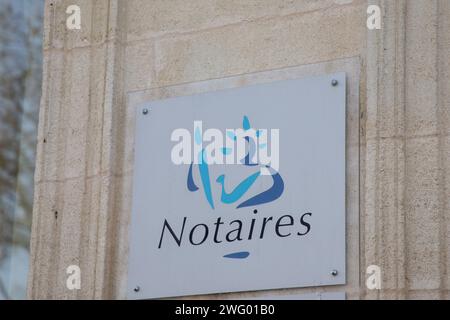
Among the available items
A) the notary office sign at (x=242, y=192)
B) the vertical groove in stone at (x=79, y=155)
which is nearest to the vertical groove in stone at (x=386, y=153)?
the notary office sign at (x=242, y=192)

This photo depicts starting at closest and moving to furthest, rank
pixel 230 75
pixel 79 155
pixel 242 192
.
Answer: pixel 242 192
pixel 230 75
pixel 79 155

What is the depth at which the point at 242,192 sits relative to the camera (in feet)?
25.6

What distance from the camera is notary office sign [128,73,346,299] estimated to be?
7.56m

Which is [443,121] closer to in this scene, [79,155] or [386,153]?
[386,153]

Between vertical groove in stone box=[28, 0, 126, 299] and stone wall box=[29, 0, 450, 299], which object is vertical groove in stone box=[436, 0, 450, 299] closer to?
stone wall box=[29, 0, 450, 299]

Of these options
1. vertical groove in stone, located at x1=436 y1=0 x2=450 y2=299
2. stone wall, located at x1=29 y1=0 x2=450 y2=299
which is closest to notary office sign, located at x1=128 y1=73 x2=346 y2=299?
stone wall, located at x1=29 y1=0 x2=450 y2=299

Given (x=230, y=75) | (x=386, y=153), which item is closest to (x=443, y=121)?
(x=386, y=153)

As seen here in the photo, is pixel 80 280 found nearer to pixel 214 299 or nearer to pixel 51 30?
pixel 214 299

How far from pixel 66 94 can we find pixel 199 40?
0.87m

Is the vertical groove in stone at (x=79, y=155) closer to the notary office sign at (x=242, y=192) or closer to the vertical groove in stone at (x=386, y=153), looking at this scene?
the notary office sign at (x=242, y=192)

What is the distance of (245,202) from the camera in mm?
7777

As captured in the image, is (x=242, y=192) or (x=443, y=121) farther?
(x=242, y=192)

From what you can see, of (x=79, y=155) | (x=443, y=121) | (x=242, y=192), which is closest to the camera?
(x=443, y=121)

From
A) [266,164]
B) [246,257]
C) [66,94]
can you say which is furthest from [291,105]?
[66,94]
